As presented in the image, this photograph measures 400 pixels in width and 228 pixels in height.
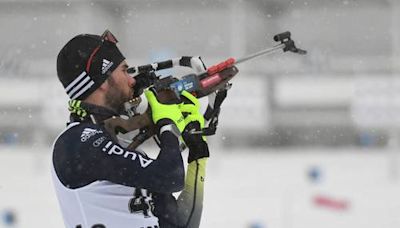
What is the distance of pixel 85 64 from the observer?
7.91ft

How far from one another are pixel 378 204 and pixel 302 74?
14.7 feet

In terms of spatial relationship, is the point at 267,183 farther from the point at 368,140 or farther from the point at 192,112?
the point at 192,112

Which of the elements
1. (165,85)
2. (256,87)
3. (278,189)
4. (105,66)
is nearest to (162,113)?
(165,85)

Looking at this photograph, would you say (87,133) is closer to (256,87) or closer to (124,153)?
(124,153)

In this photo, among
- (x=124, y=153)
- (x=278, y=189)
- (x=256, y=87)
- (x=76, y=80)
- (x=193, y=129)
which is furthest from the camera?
(x=256, y=87)

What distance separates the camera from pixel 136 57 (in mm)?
11695

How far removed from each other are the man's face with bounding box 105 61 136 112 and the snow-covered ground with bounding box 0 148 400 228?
4.16 meters

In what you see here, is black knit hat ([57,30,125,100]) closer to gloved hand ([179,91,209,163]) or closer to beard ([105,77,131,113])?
beard ([105,77,131,113])

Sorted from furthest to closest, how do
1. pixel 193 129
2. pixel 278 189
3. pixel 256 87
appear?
1. pixel 256 87
2. pixel 278 189
3. pixel 193 129

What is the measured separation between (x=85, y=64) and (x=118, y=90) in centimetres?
13

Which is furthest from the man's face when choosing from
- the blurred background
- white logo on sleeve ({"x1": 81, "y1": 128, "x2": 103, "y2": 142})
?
the blurred background

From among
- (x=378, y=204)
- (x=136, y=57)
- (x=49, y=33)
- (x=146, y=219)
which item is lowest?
(x=378, y=204)

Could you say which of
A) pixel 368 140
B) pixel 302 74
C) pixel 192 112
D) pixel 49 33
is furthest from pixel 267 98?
pixel 192 112

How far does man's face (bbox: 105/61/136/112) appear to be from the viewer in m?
2.44
